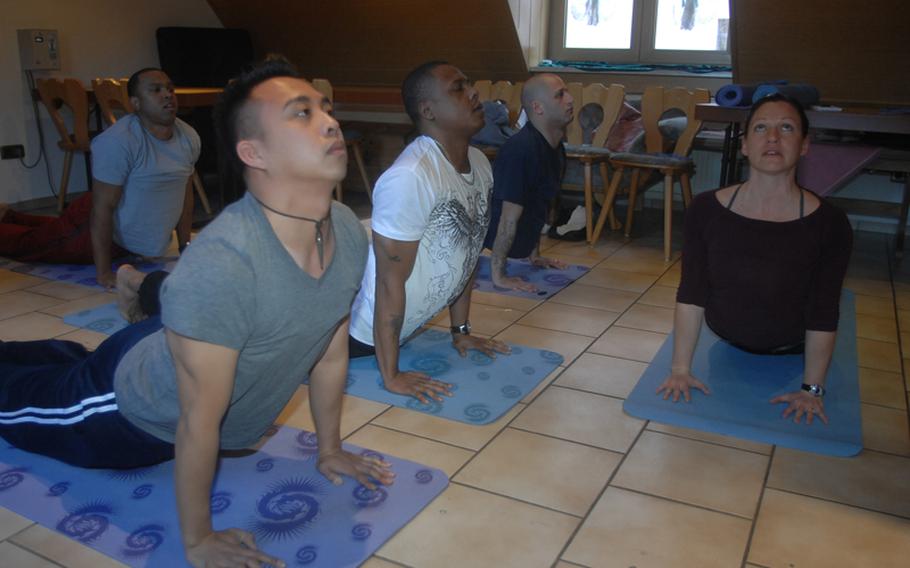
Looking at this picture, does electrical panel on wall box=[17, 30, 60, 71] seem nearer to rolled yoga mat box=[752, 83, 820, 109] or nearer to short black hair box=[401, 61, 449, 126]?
short black hair box=[401, 61, 449, 126]

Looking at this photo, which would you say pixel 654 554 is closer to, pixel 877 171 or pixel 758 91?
pixel 758 91

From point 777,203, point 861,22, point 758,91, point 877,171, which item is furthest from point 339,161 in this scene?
point 861,22

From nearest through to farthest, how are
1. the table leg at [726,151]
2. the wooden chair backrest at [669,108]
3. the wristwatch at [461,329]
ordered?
the wristwatch at [461,329]
the table leg at [726,151]
the wooden chair backrest at [669,108]

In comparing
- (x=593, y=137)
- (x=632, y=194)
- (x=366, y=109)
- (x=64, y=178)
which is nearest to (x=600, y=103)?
(x=593, y=137)

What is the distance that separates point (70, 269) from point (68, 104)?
1.66 m

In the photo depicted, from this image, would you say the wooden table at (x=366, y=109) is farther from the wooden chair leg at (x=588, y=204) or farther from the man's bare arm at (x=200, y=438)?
the man's bare arm at (x=200, y=438)

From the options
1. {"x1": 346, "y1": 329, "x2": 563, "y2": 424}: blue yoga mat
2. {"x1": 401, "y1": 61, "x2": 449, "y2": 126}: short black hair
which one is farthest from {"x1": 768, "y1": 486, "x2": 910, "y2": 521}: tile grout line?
{"x1": 401, "y1": 61, "x2": 449, "y2": 126}: short black hair

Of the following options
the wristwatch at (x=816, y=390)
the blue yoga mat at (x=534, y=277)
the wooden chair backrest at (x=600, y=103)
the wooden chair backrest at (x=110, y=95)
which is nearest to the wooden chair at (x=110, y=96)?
the wooden chair backrest at (x=110, y=95)

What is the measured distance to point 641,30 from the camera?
554 centimetres

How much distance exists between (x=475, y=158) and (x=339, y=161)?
1104 mm

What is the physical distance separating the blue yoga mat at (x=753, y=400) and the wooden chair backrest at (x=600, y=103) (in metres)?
2.15

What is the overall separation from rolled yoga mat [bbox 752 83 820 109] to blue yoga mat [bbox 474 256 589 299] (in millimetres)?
1148

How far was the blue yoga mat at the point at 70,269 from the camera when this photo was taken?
3.48 m

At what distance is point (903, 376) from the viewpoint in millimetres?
2539
